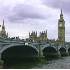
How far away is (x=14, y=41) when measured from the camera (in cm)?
1521

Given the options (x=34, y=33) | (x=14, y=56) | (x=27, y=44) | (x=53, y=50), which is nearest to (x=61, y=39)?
(x=34, y=33)

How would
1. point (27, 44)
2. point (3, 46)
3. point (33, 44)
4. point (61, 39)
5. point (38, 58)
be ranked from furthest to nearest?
1. point (61, 39)
2. point (38, 58)
3. point (33, 44)
4. point (27, 44)
5. point (3, 46)

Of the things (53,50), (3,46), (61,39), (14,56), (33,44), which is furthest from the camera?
(61,39)

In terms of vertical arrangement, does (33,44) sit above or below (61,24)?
below

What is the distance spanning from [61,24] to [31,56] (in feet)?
98.8

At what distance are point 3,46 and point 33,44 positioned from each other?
4.98 metres

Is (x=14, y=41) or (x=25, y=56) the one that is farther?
(x=25, y=56)

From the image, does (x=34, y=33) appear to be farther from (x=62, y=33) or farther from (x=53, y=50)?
(x=53, y=50)

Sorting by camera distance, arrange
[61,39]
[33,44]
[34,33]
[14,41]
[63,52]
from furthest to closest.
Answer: [34,33] → [61,39] → [63,52] → [33,44] → [14,41]

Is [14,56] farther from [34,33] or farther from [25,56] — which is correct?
[34,33]

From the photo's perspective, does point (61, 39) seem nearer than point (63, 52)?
No

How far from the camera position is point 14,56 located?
21.3 metres

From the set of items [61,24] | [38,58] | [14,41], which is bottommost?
[38,58]

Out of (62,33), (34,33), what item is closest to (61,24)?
(62,33)
